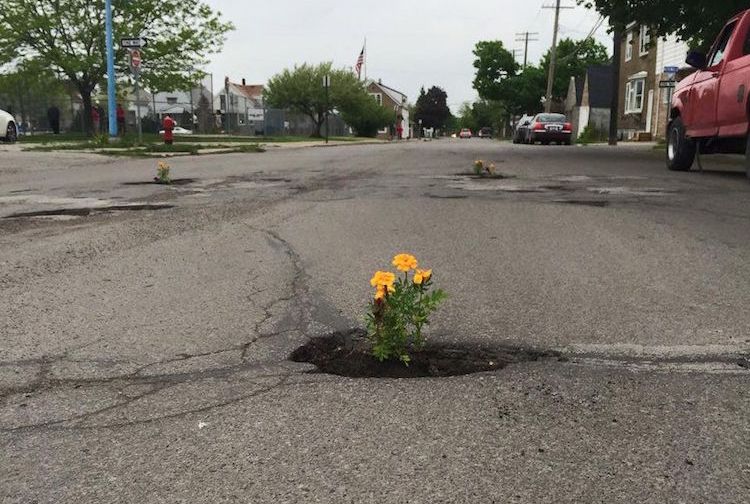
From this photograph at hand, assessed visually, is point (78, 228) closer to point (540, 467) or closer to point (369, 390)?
point (369, 390)

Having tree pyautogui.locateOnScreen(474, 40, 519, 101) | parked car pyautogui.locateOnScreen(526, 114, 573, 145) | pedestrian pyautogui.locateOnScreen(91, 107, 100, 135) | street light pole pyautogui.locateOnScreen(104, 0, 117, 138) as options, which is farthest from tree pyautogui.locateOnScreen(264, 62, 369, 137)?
street light pole pyautogui.locateOnScreen(104, 0, 117, 138)

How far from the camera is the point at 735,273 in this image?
4.79m

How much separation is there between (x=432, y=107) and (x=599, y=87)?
92.3 metres

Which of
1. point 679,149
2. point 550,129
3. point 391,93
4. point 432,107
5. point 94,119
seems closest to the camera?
point 679,149

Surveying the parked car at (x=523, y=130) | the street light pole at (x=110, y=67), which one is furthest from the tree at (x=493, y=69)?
the street light pole at (x=110, y=67)

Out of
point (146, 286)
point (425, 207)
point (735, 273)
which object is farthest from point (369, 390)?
point (425, 207)

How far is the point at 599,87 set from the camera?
5588 centimetres

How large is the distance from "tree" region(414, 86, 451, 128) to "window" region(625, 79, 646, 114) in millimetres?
103177

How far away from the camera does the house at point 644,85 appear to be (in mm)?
34938

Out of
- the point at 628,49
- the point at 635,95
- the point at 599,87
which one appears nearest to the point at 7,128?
the point at 635,95

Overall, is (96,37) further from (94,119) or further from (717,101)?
(717,101)

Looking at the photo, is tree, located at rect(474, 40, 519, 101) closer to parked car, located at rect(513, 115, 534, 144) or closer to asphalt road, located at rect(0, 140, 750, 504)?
parked car, located at rect(513, 115, 534, 144)

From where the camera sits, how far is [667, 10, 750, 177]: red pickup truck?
31.9ft

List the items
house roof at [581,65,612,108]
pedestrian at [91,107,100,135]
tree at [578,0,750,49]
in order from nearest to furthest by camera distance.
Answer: tree at [578,0,750,49] → pedestrian at [91,107,100,135] → house roof at [581,65,612,108]
